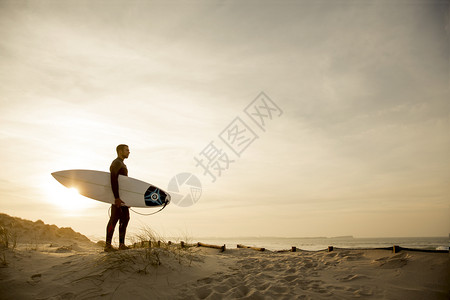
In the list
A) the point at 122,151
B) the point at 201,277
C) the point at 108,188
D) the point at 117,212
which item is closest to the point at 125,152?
the point at 122,151

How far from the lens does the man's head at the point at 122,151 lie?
19.0 feet

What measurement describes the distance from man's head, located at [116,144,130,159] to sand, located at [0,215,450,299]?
89.7 inches

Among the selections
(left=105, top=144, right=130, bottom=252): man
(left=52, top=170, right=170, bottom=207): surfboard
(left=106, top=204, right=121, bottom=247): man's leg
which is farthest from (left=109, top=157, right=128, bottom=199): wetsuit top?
(left=52, top=170, right=170, bottom=207): surfboard

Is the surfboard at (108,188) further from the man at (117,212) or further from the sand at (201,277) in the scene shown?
the sand at (201,277)

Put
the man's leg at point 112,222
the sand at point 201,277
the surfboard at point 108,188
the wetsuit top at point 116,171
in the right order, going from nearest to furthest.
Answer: the sand at point 201,277 < the man's leg at point 112,222 < the wetsuit top at point 116,171 < the surfboard at point 108,188

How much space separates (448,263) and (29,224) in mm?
13027

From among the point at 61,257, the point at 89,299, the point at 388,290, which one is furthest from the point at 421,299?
the point at 61,257

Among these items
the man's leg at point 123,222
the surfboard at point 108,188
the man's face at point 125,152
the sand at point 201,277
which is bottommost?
the sand at point 201,277

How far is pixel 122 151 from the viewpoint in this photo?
5797mm

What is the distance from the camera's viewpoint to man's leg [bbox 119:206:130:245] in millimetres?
5234

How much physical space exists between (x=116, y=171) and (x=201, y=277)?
3.00m

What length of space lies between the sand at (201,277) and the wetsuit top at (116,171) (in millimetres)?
1414

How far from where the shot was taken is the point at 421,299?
3.19 m

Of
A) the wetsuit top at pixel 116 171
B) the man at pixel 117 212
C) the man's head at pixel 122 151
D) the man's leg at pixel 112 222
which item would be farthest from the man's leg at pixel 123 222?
the man's head at pixel 122 151
